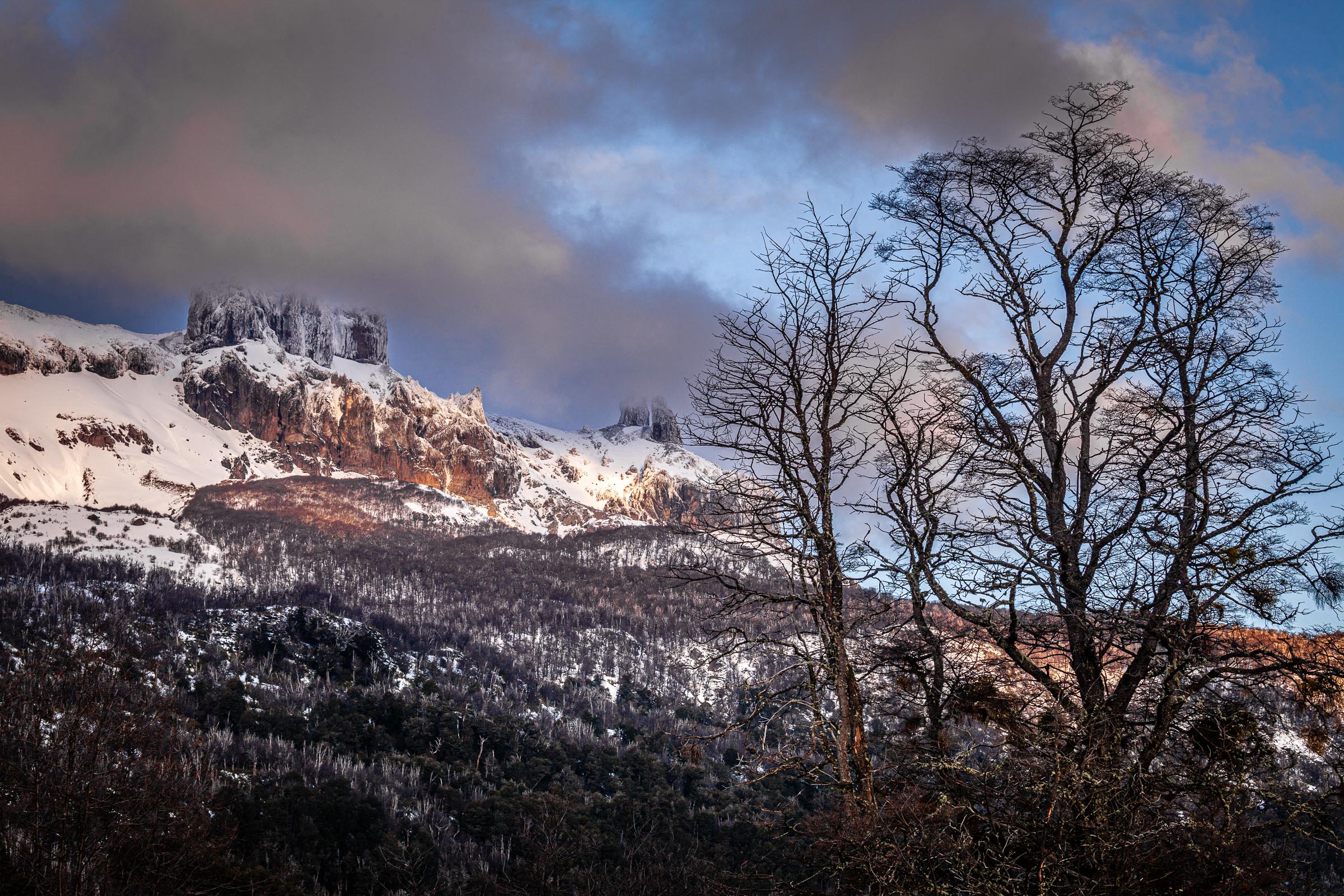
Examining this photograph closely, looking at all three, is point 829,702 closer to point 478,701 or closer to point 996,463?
point 996,463

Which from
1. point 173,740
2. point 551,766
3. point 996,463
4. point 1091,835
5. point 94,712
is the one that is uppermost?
point 996,463

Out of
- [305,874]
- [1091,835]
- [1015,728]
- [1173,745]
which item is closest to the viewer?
[1091,835]

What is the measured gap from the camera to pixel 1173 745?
689cm

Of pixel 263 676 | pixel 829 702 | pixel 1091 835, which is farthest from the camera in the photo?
pixel 263 676

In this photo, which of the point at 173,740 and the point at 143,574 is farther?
the point at 143,574

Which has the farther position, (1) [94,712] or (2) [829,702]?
(1) [94,712]

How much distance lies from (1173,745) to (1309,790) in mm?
976

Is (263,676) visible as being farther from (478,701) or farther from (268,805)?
(268,805)

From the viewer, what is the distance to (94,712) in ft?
107

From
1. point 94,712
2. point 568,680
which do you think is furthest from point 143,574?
point 94,712

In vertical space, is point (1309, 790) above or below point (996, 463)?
below

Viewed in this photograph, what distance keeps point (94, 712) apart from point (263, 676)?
110 m

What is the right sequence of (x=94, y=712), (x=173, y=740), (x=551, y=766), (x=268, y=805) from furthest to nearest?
(x=551, y=766) < (x=268, y=805) < (x=173, y=740) < (x=94, y=712)

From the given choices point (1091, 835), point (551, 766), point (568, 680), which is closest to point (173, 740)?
point (1091, 835)
